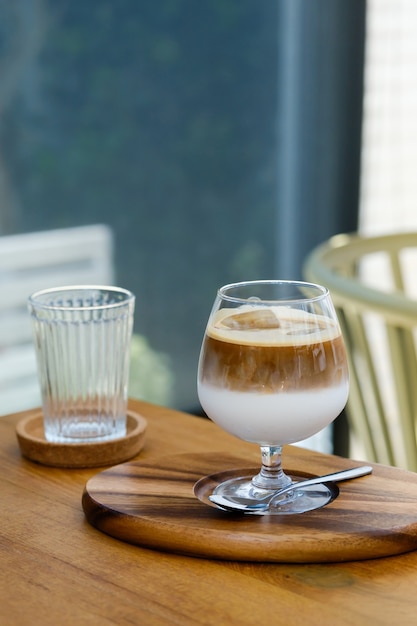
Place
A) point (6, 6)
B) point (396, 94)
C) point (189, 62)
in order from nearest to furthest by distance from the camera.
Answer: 1. point (6, 6)
2. point (189, 62)
3. point (396, 94)

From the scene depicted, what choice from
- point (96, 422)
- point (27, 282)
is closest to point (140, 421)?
point (96, 422)

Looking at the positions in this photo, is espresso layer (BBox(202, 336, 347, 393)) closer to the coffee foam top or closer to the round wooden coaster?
the coffee foam top

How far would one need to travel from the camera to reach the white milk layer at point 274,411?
72 cm

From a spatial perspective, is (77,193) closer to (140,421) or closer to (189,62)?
(189,62)

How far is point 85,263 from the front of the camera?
2.11 metres

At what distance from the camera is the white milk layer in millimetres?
720

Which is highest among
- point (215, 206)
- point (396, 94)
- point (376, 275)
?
point (396, 94)

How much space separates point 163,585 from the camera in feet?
2.14

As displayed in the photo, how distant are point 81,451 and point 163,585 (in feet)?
0.88

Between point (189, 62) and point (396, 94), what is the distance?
0.62 metres

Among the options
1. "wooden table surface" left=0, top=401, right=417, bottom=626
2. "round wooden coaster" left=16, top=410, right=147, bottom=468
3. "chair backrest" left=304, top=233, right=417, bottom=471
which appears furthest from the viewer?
"chair backrest" left=304, top=233, right=417, bottom=471

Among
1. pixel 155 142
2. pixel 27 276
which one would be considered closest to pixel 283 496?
pixel 27 276

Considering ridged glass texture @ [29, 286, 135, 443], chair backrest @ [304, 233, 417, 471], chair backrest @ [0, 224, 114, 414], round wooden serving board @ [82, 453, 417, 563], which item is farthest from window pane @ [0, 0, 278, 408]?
round wooden serving board @ [82, 453, 417, 563]

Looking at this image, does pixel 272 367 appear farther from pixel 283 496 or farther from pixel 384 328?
pixel 384 328
